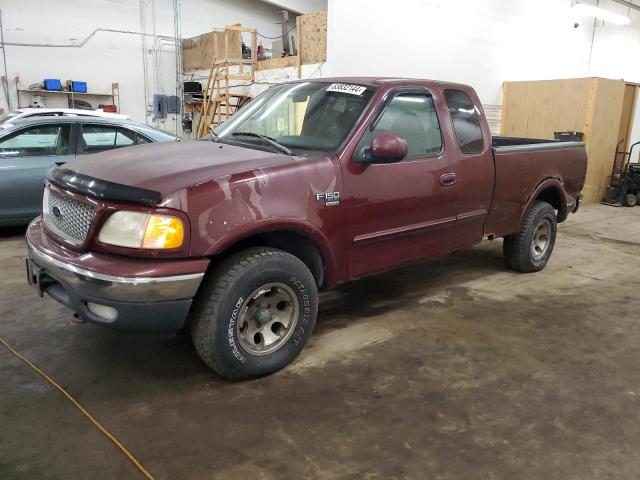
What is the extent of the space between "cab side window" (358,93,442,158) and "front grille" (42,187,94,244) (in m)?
1.82

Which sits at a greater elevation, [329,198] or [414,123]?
[414,123]

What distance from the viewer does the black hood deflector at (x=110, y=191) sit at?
243cm

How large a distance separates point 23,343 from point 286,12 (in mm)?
13151

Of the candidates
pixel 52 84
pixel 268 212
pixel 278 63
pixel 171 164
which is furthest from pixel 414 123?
pixel 52 84

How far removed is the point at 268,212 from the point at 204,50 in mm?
11743

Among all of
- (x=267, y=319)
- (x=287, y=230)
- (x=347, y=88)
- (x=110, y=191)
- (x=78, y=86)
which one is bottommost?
(x=267, y=319)

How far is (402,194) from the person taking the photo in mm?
3395

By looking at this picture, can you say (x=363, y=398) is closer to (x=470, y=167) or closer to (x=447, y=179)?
(x=447, y=179)

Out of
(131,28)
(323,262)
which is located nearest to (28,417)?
(323,262)

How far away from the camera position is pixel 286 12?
14.3 metres

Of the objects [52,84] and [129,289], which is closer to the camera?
[129,289]

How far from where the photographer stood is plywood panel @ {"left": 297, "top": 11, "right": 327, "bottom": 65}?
863 centimetres

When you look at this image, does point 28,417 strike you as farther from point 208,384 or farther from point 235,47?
point 235,47

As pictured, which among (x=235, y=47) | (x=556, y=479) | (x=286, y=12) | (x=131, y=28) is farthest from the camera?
(x=286, y=12)
